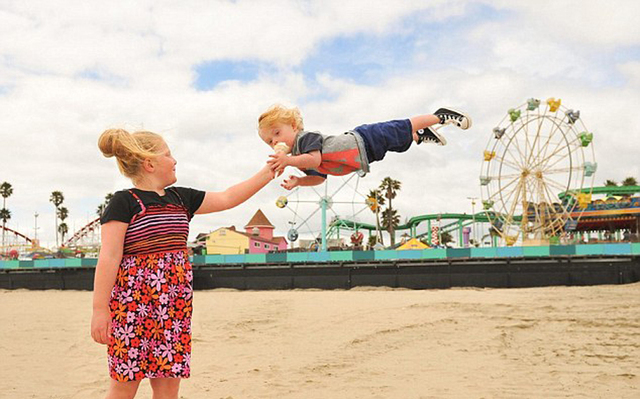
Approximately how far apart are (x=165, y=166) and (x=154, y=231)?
383mm

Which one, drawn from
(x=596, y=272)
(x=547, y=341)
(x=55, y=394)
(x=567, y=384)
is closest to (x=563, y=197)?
(x=596, y=272)

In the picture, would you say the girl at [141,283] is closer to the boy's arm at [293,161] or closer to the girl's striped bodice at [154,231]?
the girl's striped bodice at [154,231]

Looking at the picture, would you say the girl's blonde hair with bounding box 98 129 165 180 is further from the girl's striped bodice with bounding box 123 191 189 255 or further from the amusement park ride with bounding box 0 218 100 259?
the amusement park ride with bounding box 0 218 100 259

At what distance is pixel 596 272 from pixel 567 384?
12.6 meters

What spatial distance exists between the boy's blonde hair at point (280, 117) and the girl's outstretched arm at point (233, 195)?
30 cm

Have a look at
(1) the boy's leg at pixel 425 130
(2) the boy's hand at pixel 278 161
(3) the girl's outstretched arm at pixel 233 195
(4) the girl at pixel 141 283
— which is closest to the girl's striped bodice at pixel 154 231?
(4) the girl at pixel 141 283

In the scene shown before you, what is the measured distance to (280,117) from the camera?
11.3 ft

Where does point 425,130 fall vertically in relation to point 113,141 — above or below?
above

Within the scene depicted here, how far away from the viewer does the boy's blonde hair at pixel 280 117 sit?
11.3 ft

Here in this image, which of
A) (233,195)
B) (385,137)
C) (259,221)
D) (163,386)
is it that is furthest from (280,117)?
(259,221)

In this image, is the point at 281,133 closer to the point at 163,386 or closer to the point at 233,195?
the point at 233,195

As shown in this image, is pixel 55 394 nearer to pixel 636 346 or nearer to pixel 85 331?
pixel 85 331

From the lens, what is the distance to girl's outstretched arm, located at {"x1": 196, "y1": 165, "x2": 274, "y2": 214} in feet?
11.0

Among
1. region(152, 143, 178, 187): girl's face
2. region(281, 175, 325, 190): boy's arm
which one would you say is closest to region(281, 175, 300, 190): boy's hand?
region(281, 175, 325, 190): boy's arm
